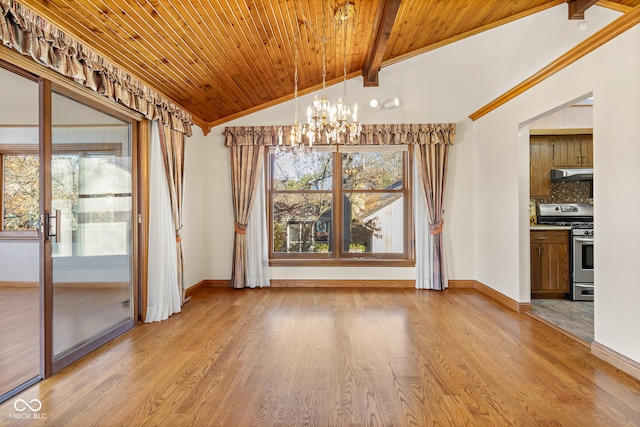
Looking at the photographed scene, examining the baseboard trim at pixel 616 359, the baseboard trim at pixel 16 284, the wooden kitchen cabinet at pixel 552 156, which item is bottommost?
the baseboard trim at pixel 616 359

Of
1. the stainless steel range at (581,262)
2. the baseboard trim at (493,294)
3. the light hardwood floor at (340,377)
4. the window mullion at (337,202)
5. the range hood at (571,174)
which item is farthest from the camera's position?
the window mullion at (337,202)

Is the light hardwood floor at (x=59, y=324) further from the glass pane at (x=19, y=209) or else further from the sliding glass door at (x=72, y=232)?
the glass pane at (x=19, y=209)

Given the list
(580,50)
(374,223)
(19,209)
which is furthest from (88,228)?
(580,50)

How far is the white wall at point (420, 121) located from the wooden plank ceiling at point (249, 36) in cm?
19

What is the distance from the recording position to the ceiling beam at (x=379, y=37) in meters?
2.94

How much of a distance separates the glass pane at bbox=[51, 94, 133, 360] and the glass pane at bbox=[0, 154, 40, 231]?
7.71 ft

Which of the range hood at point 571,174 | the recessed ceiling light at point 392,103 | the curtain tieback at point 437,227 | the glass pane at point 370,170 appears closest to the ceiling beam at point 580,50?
the recessed ceiling light at point 392,103

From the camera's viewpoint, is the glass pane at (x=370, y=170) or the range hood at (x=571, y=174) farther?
the glass pane at (x=370, y=170)

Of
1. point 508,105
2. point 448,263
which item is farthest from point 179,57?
point 448,263

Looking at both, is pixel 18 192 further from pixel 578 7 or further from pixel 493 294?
pixel 578 7

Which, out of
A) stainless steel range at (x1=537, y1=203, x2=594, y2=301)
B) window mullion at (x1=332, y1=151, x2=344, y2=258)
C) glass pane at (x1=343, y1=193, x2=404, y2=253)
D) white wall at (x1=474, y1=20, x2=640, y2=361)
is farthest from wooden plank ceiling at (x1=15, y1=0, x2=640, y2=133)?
stainless steel range at (x1=537, y1=203, x2=594, y2=301)

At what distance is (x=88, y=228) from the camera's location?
287cm

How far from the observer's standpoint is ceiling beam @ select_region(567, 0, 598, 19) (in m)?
3.59

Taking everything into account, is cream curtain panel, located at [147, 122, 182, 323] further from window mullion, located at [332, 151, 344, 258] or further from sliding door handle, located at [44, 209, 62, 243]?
window mullion, located at [332, 151, 344, 258]
